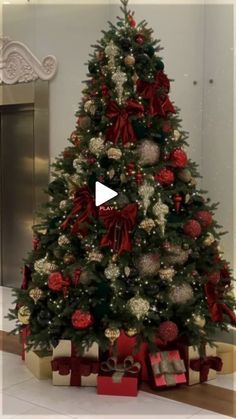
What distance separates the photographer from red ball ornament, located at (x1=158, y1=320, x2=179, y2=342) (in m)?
3.18

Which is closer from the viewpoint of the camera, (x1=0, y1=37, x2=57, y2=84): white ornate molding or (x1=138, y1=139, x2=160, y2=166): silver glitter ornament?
(x1=138, y1=139, x2=160, y2=166): silver glitter ornament

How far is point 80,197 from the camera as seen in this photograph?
3.28 m

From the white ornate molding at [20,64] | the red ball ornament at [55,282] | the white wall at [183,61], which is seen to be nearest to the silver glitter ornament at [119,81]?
the red ball ornament at [55,282]

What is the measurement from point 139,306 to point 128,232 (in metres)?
0.44

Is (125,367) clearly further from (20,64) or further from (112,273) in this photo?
(20,64)

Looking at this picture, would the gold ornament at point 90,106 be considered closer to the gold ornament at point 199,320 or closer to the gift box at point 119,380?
the gold ornament at point 199,320

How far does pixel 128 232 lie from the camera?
319 centimetres

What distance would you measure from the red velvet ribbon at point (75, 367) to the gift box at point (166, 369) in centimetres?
36

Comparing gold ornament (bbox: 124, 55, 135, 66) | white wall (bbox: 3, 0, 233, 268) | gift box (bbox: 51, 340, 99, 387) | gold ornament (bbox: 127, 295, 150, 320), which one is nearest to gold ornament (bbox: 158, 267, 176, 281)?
gold ornament (bbox: 127, 295, 150, 320)

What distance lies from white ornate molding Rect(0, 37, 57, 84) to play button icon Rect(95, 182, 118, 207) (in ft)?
8.51

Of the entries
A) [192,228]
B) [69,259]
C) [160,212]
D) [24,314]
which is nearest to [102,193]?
[160,212]

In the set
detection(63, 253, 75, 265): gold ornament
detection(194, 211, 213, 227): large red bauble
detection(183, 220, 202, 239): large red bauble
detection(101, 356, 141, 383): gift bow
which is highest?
detection(194, 211, 213, 227): large red bauble

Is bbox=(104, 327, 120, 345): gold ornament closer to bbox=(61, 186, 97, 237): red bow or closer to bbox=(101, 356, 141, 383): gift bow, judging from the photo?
bbox=(101, 356, 141, 383): gift bow

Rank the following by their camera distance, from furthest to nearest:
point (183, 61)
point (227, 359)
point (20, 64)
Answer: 1. point (20, 64)
2. point (183, 61)
3. point (227, 359)
